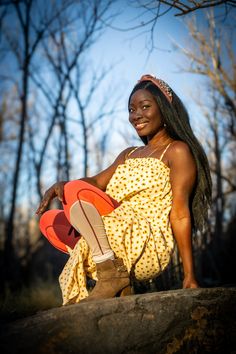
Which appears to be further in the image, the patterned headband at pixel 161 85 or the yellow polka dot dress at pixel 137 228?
the patterned headband at pixel 161 85

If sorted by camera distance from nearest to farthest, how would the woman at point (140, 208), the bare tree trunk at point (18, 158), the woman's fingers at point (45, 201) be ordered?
the woman at point (140, 208), the woman's fingers at point (45, 201), the bare tree trunk at point (18, 158)

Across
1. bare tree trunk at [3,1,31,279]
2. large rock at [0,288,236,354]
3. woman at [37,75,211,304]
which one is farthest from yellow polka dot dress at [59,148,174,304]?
bare tree trunk at [3,1,31,279]

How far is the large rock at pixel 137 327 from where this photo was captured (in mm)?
1704

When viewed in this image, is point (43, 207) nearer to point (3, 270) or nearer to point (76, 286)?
point (76, 286)

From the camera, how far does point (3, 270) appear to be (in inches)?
284

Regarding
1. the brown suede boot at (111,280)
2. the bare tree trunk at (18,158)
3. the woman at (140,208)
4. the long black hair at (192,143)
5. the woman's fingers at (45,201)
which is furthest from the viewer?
the bare tree trunk at (18,158)

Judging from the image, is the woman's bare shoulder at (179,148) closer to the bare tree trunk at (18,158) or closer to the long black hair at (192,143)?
the long black hair at (192,143)

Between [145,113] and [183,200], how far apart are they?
676 mm

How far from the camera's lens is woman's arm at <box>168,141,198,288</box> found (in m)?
2.22

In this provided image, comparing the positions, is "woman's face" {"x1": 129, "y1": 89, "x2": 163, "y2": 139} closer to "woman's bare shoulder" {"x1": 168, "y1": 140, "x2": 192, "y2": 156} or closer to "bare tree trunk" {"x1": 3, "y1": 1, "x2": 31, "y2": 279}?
"woman's bare shoulder" {"x1": 168, "y1": 140, "x2": 192, "y2": 156}

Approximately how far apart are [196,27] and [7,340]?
5.20 meters

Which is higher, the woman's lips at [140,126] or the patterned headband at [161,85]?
the patterned headband at [161,85]

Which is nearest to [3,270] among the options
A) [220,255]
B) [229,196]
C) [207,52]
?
[220,255]

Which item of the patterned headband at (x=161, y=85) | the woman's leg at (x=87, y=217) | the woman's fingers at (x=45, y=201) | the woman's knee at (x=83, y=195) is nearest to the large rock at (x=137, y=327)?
the woman's leg at (x=87, y=217)
